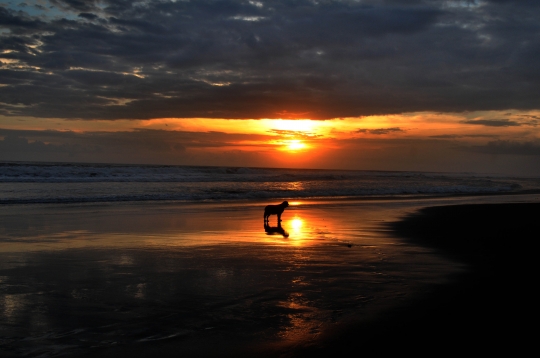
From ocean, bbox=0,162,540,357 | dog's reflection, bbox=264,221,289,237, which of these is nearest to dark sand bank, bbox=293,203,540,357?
ocean, bbox=0,162,540,357

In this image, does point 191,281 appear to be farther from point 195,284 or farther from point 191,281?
point 195,284

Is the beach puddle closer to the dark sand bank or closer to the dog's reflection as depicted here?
the dog's reflection

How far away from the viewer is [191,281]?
24.0 ft

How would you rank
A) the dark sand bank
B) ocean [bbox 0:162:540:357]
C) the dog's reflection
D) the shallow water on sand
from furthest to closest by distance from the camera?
the dog's reflection → the shallow water on sand → ocean [bbox 0:162:540:357] → the dark sand bank

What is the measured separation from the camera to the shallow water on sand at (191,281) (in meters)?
5.09

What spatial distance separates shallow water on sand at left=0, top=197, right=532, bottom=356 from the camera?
16.7ft

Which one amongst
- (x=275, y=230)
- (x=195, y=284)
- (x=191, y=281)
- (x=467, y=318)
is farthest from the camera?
(x=275, y=230)

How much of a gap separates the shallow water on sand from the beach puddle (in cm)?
2

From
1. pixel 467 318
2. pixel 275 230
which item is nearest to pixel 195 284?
pixel 467 318

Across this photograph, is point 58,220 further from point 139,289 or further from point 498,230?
point 498,230

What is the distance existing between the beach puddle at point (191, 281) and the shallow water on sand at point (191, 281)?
22 millimetres

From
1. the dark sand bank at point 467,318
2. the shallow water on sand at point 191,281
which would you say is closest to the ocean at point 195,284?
the shallow water on sand at point 191,281

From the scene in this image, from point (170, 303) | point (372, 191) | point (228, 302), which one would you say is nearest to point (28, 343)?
point (170, 303)

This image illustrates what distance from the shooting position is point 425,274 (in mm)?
7980
